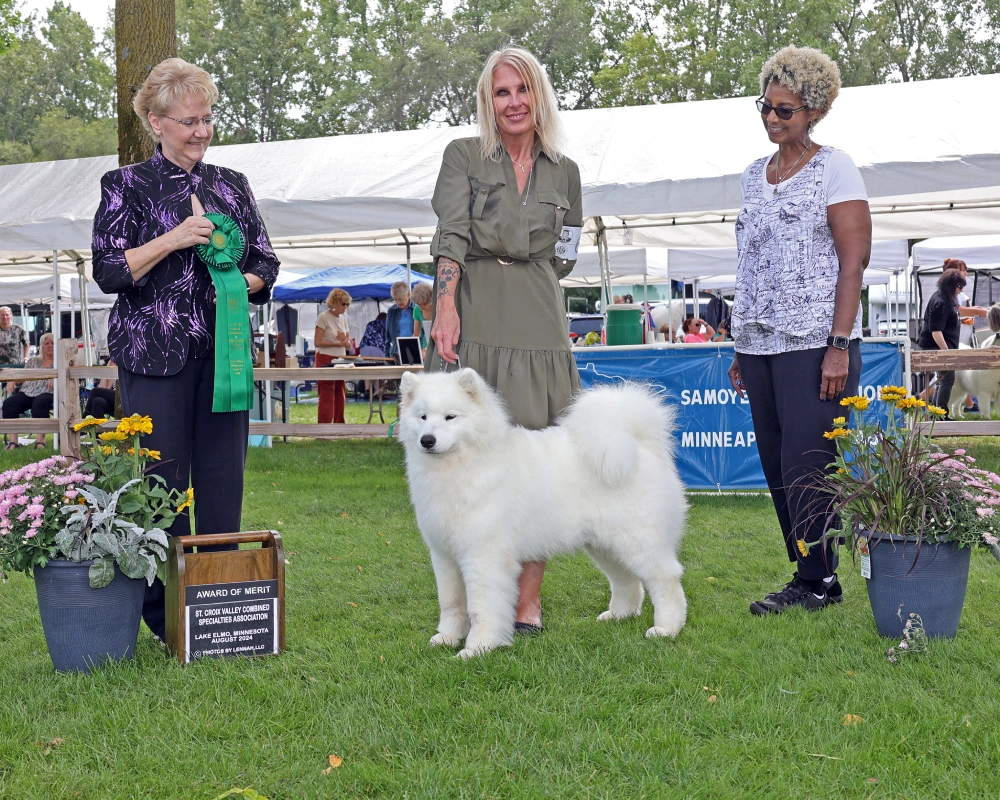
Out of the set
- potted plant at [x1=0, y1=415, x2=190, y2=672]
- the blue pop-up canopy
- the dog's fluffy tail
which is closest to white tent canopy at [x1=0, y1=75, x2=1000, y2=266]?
the dog's fluffy tail

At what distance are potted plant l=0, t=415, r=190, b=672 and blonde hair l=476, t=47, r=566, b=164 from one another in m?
1.57

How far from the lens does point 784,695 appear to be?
8.68 ft

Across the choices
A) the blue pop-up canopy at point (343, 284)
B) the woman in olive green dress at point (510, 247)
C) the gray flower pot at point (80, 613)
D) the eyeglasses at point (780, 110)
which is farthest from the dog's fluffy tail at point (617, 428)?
the blue pop-up canopy at point (343, 284)

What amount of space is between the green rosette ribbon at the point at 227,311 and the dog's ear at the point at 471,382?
78 centimetres

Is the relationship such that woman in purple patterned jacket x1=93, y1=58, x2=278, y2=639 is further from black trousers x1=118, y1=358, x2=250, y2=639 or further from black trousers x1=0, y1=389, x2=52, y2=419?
black trousers x1=0, y1=389, x2=52, y2=419

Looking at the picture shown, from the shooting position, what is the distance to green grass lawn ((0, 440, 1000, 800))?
213 cm

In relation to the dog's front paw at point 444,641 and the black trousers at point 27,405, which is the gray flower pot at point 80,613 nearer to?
the dog's front paw at point 444,641

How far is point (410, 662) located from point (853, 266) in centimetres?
214

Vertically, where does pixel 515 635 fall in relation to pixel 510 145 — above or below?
below

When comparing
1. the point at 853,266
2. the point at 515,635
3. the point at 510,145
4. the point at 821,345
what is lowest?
the point at 515,635

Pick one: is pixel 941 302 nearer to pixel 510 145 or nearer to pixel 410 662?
pixel 510 145

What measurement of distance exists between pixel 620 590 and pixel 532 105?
1.92 meters

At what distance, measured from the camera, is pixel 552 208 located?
11.1 feet

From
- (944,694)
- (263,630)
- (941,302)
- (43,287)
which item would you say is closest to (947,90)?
(941,302)
